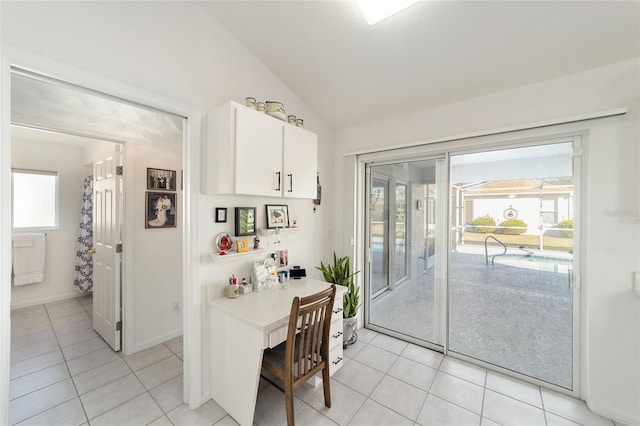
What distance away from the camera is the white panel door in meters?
2.57

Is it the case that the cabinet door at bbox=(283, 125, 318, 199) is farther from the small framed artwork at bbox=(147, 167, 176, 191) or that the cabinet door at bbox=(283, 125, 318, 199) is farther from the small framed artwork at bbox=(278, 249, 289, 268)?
the small framed artwork at bbox=(147, 167, 176, 191)

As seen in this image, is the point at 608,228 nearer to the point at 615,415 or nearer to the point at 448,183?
the point at 448,183

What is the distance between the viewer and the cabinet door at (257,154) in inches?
70.5

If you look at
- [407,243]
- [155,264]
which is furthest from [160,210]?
[407,243]

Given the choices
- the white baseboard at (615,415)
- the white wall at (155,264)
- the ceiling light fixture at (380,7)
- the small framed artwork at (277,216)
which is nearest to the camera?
the ceiling light fixture at (380,7)

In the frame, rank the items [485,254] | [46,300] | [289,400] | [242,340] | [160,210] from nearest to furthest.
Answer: [289,400]
[242,340]
[485,254]
[160,210]
[46,300]

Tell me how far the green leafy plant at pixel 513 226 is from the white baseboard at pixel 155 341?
141 inches

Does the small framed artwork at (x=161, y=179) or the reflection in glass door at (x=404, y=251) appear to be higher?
the small framed artwork at (x=161, y=179)

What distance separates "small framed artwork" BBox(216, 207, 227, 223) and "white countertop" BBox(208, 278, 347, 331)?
58cm

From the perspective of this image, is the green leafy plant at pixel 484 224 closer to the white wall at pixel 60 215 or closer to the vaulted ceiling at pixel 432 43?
the vaulted ceiling at pixel 432 43

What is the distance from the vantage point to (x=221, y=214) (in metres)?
2.03

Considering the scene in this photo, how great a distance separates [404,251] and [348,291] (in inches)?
32.1

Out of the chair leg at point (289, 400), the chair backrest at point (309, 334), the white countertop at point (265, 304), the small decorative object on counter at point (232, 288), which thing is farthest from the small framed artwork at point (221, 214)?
the chair leg at point (289, 400)

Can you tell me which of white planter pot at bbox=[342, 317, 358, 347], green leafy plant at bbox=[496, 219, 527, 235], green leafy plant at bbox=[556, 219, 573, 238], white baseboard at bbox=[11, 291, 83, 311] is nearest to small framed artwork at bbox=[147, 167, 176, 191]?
white planter pot at bbox=[342, 317, 358, 347]
